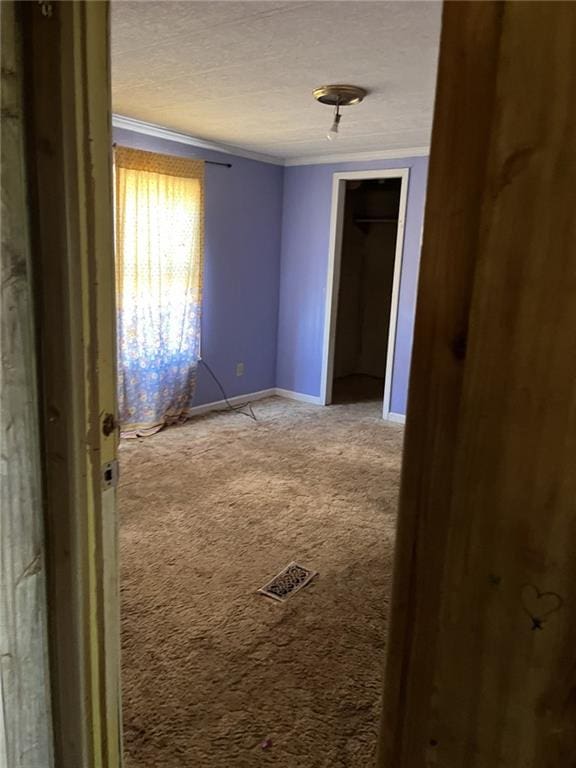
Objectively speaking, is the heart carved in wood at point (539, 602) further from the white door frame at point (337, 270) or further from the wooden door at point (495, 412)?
the white door frame at point (337, 270)

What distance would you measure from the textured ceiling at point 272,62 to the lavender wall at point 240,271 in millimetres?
841

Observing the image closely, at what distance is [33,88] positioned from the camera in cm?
94

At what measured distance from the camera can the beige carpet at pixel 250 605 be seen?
1.67m

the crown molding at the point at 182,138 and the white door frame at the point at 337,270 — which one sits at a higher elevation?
the crown molding at the point at 182,138

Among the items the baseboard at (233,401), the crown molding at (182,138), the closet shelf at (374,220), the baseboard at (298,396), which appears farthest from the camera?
the closet shelf at (374,220)

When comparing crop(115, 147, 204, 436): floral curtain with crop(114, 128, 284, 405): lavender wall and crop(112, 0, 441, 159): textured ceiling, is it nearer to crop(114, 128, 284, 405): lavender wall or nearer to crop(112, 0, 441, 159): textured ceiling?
crop(114, 128, 284, 405): lavender wall

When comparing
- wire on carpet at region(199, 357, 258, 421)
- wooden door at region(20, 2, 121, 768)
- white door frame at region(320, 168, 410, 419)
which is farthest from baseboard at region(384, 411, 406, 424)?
wooden door at region(20, 2, 121, 768)

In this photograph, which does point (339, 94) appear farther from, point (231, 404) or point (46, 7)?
point (231, 404)

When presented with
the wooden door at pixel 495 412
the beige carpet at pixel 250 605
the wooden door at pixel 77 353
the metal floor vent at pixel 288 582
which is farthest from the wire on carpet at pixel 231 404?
the wooden door at pixel 495 412

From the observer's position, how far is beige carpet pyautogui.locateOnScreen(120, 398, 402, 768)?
5.48 ft

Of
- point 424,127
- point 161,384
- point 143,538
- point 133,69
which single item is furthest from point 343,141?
point 143,538

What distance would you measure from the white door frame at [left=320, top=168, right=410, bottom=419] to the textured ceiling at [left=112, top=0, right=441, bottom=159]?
30.5 inches

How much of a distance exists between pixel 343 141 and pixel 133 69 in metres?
2.01

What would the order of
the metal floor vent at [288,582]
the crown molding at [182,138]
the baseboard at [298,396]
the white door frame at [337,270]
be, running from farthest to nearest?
the baseboard at [298,396], the white door frame at [337,270], the crown molding at [182,138], the metal floor vent at [288,582]
